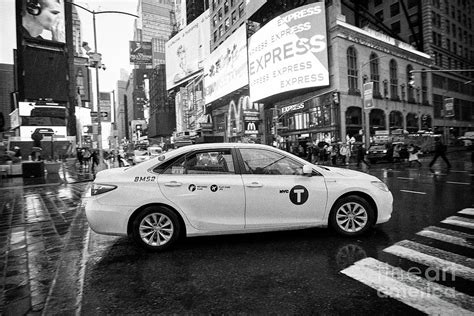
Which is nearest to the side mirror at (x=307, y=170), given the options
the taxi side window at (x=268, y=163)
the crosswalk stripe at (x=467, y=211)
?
the taxi side window at (x=268, y=163)

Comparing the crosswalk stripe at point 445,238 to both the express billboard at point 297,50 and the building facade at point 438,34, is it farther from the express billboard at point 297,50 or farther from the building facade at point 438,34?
the building facade at point 438,34

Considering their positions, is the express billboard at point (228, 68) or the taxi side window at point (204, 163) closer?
the taxi side window at point (204, 163)

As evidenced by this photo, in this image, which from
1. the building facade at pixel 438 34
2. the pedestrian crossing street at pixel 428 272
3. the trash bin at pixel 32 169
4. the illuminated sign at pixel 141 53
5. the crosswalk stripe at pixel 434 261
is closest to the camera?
the pedestrian crossing street at pixel 428 272

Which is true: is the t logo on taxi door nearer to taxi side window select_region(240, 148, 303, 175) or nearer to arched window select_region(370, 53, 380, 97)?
taxi side window select_region(240, 148, 303, 175)

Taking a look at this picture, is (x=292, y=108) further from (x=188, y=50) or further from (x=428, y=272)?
(x=188, y=50)

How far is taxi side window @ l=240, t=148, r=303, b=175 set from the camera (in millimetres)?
4668

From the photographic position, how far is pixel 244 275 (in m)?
3.48

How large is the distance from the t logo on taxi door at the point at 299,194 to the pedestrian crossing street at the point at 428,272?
122cm

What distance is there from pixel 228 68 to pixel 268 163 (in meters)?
51.5

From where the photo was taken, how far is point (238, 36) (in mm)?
49031

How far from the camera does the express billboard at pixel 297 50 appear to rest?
1293 inches

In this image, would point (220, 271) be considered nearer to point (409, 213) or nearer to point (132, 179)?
point (132, 179)

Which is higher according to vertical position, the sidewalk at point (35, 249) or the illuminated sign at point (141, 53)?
the illuminated sign at point (141, 53)

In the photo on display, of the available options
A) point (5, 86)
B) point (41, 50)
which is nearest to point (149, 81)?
point (41, 50)
